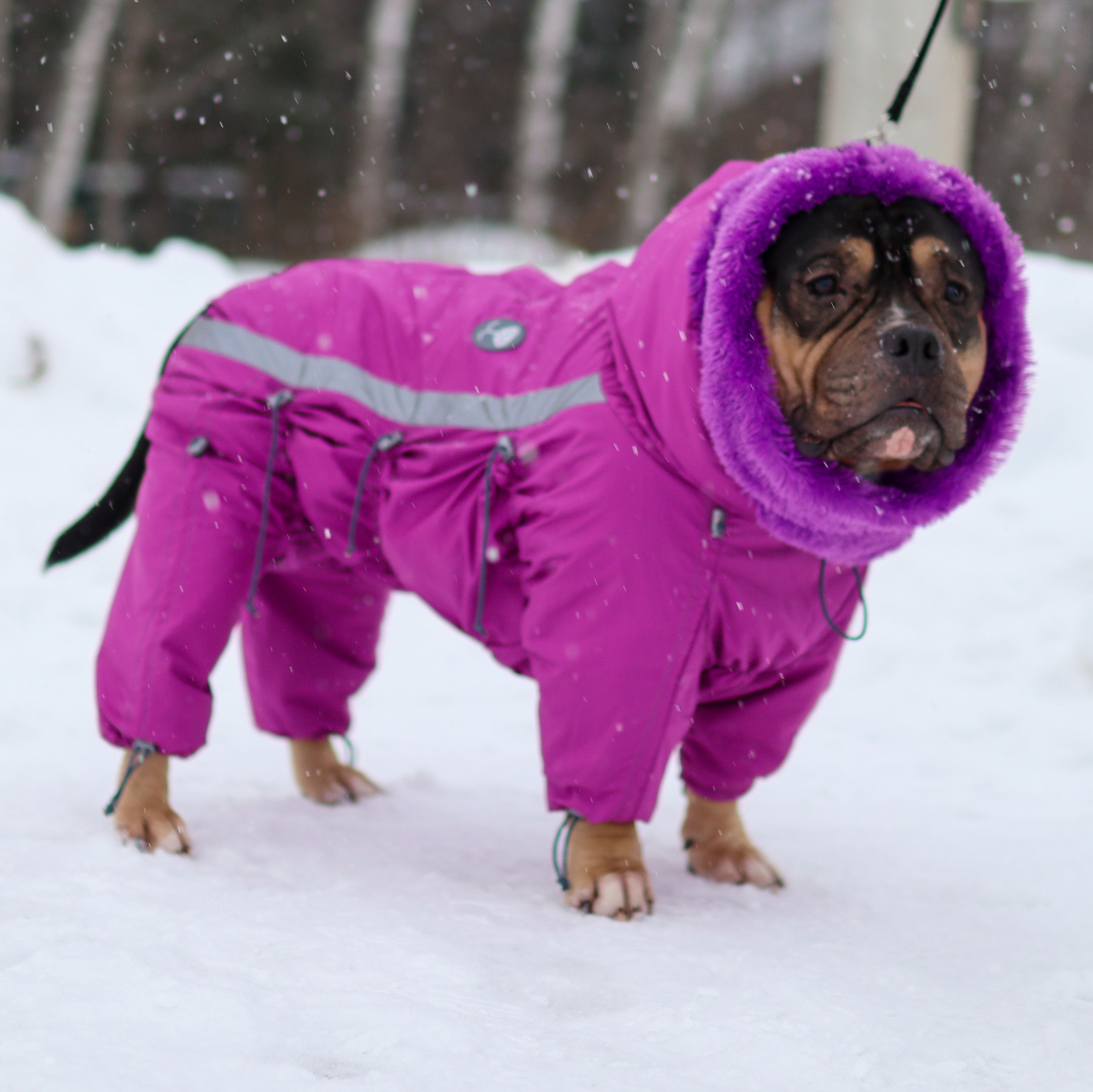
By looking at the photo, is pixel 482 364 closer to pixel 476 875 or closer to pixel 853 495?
pixel 853 495

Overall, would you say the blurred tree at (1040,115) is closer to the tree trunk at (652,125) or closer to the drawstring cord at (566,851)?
the tree trunk at (652,125)

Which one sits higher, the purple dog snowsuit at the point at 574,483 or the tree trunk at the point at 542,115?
the tree trunk at the point at 542,115

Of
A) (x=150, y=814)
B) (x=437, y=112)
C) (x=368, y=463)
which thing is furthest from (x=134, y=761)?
(x=437, y=112)

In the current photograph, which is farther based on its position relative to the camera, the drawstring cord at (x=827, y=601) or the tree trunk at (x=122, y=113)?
the tree trunk at (x=122, y=113)

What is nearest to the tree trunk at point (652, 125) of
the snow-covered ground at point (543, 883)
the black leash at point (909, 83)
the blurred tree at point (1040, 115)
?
the blurred tree at point (1040, 115)

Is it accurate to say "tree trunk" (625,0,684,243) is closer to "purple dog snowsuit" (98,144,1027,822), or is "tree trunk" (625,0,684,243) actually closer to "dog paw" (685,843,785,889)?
"purple dog snowsuit" (98,144,1027,822)

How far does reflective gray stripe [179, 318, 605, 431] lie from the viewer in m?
2.56

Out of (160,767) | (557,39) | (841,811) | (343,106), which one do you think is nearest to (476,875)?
(160,767)

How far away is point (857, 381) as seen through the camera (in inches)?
92.7

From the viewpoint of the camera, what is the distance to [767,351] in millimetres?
2379

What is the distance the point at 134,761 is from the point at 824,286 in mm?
1694

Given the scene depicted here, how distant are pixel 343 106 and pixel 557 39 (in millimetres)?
3949

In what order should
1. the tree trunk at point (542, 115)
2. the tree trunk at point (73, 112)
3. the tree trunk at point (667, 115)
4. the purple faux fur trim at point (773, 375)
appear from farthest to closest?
the tree trunk at point (667, 115)
the tree trunk at point (542, 115)
the tree trunk at point (73, 112)
the purple faux fur trim at point (773, 375)

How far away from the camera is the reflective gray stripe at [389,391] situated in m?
2.56
